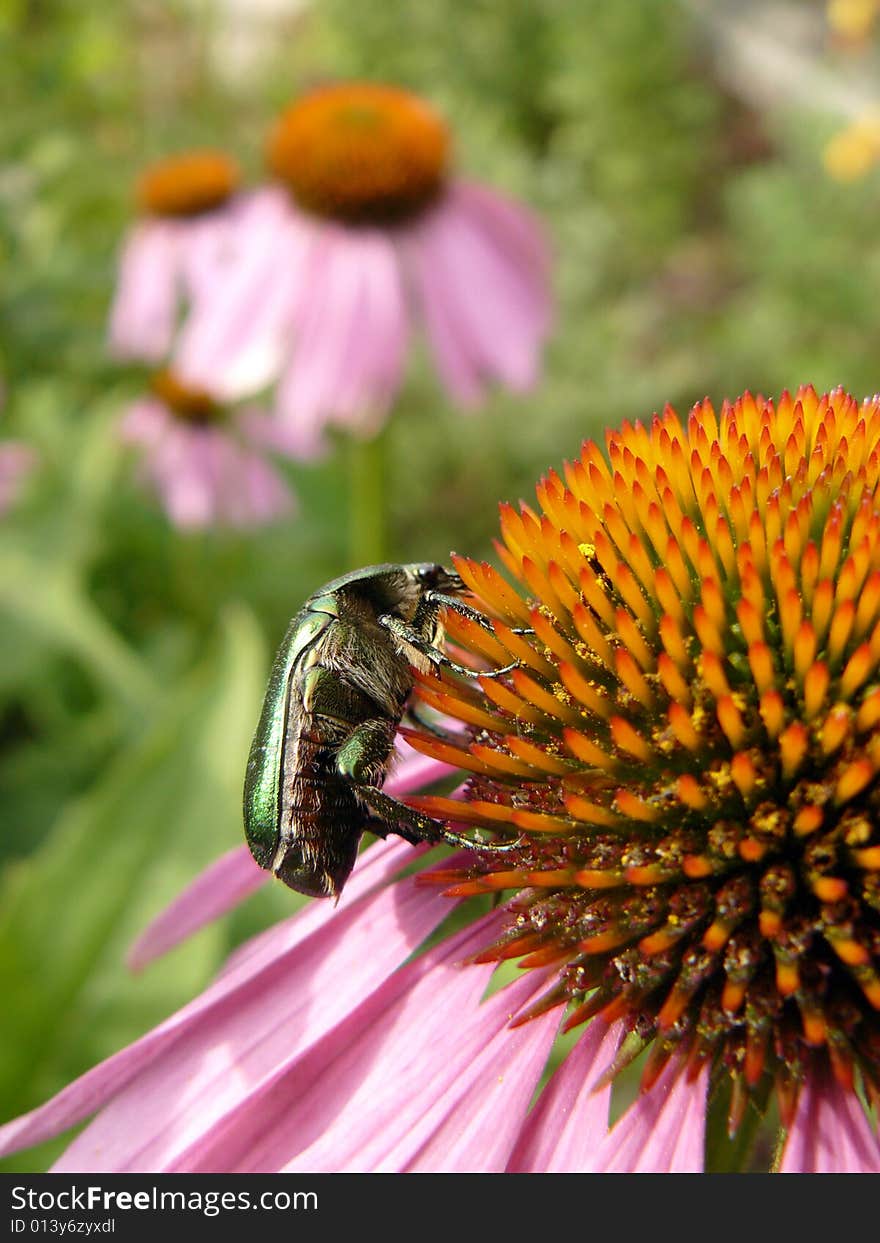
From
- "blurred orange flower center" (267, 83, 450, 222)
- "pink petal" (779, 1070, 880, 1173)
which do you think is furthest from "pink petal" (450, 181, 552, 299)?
"pink petal" (779, 1070, 880, 1173)

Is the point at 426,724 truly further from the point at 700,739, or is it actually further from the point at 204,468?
the point at 204,468

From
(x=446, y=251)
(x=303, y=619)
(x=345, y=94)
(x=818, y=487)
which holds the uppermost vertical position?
(x=345, y=94)

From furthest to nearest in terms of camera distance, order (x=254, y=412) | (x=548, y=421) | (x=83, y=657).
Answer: (x=548, y=421) < (x=254, y=412) < (x=83, y=657)

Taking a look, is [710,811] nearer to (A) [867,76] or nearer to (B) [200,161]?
(B) [200,161]

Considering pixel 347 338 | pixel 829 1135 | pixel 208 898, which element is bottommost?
pixel 829 1135

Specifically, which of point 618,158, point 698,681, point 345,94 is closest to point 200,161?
point 345,94

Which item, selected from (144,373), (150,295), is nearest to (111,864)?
(150,295)

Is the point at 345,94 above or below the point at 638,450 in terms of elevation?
above
